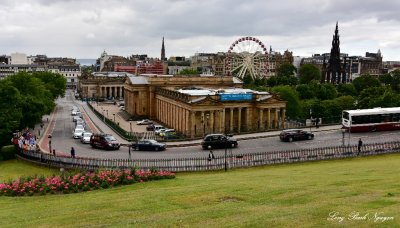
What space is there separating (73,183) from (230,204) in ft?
47.7

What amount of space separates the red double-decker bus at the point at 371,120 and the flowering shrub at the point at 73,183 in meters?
35.6

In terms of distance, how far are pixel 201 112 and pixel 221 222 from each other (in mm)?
52194

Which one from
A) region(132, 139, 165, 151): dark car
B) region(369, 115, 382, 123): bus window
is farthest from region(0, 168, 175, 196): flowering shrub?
region(369, 115, 382, 123): bus window

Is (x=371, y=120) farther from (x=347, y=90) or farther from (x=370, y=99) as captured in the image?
(x=347, y=90)

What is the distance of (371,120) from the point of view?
2409 inches

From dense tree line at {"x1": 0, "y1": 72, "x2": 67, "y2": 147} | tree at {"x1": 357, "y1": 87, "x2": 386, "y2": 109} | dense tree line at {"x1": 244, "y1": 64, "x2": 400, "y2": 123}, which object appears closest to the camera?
dense tree line at {"x1": 0, "y1": 72, "x2": 67, "y2": 147}

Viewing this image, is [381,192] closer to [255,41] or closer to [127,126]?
[127,126]

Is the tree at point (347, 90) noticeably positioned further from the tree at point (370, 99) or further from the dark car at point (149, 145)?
the dark car at point (149, 145)

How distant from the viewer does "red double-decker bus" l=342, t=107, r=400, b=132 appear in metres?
60.7

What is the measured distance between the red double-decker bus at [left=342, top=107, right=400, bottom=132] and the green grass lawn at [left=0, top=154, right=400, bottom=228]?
27798 millimetres

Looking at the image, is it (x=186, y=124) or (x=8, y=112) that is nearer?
(x=8, y=112)

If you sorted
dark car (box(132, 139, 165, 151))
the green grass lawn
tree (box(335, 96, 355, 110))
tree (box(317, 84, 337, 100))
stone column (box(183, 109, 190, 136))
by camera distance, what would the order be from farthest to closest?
1. tree (box(317, 84, 337, 100))
2. tree (box(335, 96, 355, 110))
3. stone column (box(183, 109, 190, 136))
4. dark car (box(132, 139, 165, 151))
5. the green grass lawn

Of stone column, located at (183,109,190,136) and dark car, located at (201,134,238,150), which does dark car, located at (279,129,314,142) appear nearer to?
dark car, located at (201,134,238,150)

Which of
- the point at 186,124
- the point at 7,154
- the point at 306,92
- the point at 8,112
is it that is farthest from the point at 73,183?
the point at 306,92
